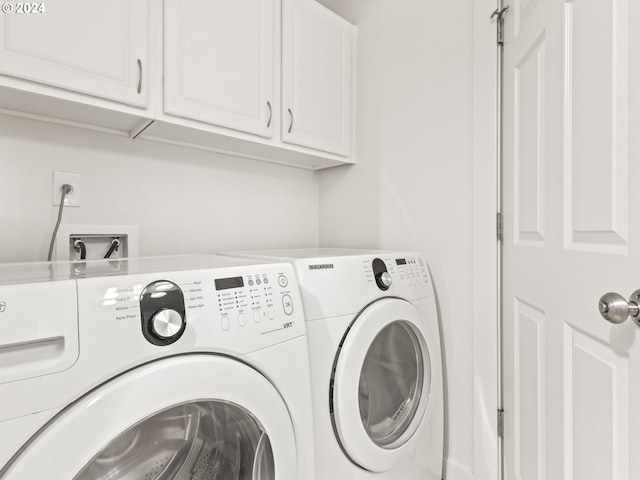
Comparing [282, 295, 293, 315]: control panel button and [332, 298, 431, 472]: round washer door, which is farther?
[332, 298, 431, 472]: round washer door

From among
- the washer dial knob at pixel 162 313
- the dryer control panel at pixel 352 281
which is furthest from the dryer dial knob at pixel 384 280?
the washer dial knob at pixel 162 313

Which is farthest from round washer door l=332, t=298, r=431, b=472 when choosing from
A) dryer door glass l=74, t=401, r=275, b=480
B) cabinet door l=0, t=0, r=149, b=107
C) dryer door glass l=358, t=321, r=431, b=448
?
cabinet door l=0, t=0, r=149, b=107

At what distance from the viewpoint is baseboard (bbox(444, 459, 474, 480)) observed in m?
1.36

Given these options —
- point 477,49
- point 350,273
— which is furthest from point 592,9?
point 350,273

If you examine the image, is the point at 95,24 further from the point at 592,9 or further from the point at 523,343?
the point at 523,343

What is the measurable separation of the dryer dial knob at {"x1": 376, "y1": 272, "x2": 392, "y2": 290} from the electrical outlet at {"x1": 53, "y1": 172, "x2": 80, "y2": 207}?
41.9 inches

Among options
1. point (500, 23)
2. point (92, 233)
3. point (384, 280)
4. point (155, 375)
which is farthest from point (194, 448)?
point (500, 23)

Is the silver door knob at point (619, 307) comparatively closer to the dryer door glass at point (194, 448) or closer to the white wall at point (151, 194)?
the dryer door glass at point (194, 448)

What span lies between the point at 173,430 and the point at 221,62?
1.15 metres

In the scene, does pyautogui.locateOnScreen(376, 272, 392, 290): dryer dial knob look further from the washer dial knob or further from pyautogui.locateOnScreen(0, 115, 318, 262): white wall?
pyautogui.locateOnScreen(0, 115, 318, 262): white wall

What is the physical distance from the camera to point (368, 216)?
175 centimetres

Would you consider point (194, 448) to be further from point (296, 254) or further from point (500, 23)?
point (500, 23)

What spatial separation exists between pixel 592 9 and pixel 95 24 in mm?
1236

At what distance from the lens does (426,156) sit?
1513 mm
